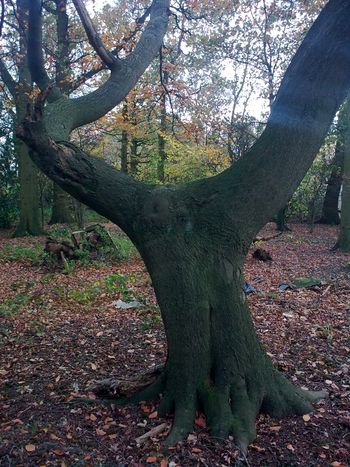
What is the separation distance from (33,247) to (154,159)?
1017 cm

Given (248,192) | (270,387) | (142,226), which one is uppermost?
A: (248,192)

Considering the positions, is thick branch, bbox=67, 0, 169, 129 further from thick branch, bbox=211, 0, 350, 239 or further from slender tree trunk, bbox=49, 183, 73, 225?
slender tree trunk, bbox=49, 183, 73, 225

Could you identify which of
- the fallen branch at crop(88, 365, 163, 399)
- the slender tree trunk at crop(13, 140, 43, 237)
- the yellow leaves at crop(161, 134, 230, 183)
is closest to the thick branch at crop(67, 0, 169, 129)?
the fallen branch at crop(88, 365, 163, 399)

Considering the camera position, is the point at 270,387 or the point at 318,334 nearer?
the point at 270,387

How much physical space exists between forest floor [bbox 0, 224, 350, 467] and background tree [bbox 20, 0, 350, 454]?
0.68 ft

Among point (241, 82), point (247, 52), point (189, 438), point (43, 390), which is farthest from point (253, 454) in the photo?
point (241, 82)

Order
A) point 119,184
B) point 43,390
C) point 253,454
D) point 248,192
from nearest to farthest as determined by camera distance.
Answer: point 253,454
point 248,192
point 119,184
point 43,390

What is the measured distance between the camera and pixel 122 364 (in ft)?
14.4

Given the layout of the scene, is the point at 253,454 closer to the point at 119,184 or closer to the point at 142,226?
the point at 142,226

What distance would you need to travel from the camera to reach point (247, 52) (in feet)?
57.1

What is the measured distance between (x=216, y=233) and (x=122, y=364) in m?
2.03

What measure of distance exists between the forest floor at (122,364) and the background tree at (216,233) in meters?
0.21

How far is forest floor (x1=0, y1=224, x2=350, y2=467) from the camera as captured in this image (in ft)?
9.26

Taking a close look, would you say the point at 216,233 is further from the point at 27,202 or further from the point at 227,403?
the point at 27,202
